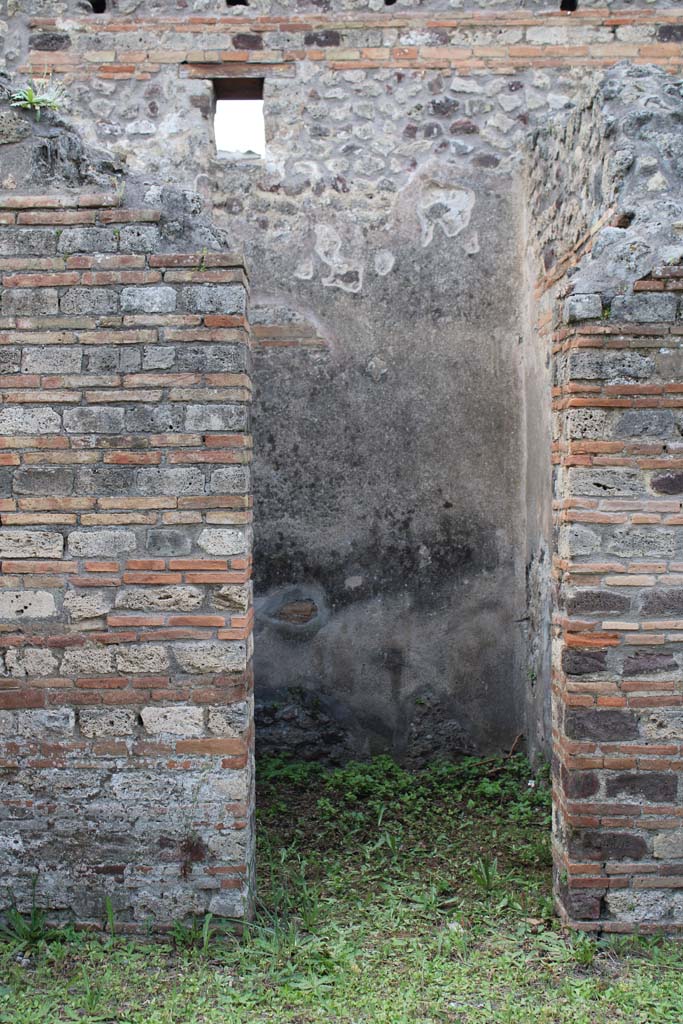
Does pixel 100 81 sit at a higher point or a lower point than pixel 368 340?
higher

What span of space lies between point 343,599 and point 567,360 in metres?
2.56

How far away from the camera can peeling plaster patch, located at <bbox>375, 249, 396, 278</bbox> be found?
19.7ft

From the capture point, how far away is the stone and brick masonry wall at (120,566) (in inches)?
151

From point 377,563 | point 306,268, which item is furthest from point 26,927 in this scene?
point 306,268

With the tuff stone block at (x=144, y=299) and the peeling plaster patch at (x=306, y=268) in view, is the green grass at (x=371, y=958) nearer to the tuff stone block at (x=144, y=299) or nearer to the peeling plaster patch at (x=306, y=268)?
the tuff stone block at (x=144, y=299)

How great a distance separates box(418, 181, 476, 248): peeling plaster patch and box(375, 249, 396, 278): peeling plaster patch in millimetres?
228

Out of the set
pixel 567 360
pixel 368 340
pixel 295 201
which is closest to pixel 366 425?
pixel 368 340

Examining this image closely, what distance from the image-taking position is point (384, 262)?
601 cm

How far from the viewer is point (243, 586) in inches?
152

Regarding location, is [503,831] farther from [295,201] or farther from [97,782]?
[295,201]

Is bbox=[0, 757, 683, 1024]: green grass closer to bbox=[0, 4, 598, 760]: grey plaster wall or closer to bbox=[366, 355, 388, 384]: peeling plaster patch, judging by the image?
bbox=[0, 4, 598, 760]: grey plaster wall

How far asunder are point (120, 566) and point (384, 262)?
3070 millimetres

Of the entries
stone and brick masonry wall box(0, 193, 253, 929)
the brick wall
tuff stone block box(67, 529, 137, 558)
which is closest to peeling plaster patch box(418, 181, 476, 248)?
the brick wall

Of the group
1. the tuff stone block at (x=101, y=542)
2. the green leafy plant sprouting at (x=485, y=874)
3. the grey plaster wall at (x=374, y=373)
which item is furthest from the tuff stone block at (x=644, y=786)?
the tuff stone block at (x=101, y=542)
